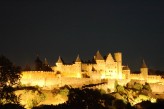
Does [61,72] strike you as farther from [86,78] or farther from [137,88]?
[137,88]

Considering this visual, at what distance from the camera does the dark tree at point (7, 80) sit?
1833 inches

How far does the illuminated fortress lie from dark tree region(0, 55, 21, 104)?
128 ft

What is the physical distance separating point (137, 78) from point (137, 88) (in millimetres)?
9182

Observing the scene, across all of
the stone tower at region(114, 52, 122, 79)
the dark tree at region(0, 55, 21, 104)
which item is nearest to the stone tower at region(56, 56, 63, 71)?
the stone tower at region(114, 52, 122, 79)

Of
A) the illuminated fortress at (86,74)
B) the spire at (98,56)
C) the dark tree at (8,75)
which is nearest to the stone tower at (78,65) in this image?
the illuminated fortress at (86,74)

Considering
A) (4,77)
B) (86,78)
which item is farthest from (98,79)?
(4,77)

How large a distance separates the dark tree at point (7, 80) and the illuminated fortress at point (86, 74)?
1531 inches

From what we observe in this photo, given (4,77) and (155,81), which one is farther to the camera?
(155,81)

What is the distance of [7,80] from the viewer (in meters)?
48.1

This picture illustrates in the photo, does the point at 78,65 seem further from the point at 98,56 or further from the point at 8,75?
the point at 8,75

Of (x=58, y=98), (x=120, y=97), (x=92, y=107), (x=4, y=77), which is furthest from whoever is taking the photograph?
(x=120, y=97)

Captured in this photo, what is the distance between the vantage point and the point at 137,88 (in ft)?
309

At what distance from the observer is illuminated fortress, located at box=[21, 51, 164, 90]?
297 feet

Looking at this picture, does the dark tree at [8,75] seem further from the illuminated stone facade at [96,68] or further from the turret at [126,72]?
the turret at [126,72]
